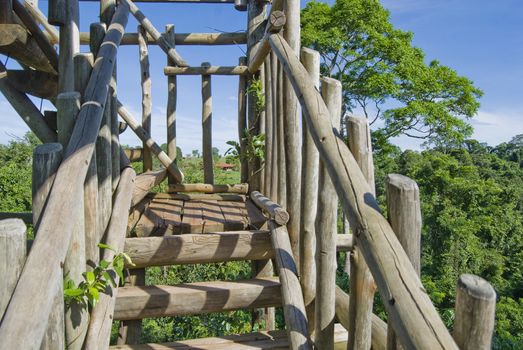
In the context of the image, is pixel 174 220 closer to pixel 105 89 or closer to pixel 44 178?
pixel 105 89

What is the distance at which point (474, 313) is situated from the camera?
922mm

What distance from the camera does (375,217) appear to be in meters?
1.29

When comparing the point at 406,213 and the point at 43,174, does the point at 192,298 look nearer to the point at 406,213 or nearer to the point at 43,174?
the point at 43,174

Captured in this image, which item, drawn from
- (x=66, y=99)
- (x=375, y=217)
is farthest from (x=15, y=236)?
(x=375, y=217)

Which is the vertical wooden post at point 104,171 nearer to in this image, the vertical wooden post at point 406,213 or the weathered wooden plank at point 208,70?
the vertical wooden post at point 406,213

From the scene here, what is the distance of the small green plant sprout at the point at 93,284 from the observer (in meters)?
1.77

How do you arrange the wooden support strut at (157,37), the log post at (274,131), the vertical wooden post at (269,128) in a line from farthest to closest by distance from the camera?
the wooden support strut at (157,37), the vertical wooden post at (269,128), the log post at (274,131)

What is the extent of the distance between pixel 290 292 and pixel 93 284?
1.06m

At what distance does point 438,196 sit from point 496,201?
11.6ft

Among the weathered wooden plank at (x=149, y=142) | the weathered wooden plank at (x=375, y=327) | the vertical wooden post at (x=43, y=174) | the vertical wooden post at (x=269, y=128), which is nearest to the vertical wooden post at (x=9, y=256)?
the vertical wooden post at (x=43, y=174)

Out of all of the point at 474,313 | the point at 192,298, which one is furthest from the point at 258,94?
the point at 474,313

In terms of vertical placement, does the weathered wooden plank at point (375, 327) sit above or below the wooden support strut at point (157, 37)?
below

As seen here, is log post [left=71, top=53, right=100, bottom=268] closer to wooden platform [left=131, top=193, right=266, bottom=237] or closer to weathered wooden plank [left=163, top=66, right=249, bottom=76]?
wooden platform [left=131, top=193, right=266, bottom=237]

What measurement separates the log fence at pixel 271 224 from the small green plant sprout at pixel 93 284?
1.8 inches
